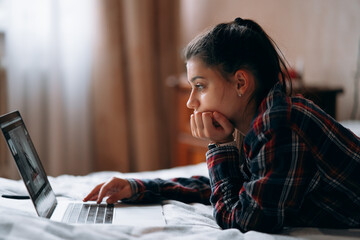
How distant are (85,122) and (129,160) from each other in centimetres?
41

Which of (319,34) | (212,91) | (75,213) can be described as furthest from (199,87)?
(319,34)

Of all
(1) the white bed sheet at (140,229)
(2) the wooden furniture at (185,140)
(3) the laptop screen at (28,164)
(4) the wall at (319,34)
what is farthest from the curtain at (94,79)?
(3) the laptop screen at (28,164)

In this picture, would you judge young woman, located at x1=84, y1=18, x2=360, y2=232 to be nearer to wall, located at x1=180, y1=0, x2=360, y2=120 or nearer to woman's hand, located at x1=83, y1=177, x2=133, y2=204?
woman's hand, located at x1=83, y1=177, x2=133, y2=204

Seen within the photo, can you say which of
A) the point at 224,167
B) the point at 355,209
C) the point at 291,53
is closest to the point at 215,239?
the point at 224,167

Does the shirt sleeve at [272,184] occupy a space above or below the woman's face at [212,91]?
below

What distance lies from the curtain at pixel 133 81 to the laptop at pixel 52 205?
1.84 meters

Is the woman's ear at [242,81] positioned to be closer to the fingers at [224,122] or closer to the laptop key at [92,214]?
the fingers at [224,122]

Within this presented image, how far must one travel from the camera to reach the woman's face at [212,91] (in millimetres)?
1046

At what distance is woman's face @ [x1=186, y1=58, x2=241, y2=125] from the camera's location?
3.43ft

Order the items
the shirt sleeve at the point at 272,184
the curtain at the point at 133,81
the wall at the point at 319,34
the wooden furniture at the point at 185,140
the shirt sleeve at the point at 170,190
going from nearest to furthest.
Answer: the shirt sleeve at the point at 272,184
the shirt sleeve at the point at 170,190
the wall at the point at 319,34
the wooden furniture at the point at 185,140
the curtain at the point at 133,81

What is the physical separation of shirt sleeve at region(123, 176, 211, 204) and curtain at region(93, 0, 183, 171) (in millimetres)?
1765

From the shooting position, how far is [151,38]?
3027 mm

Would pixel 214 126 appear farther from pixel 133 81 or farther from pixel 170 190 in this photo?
pixel 133 81

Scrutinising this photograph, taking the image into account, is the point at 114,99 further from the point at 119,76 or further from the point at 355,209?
the point at 355,209
